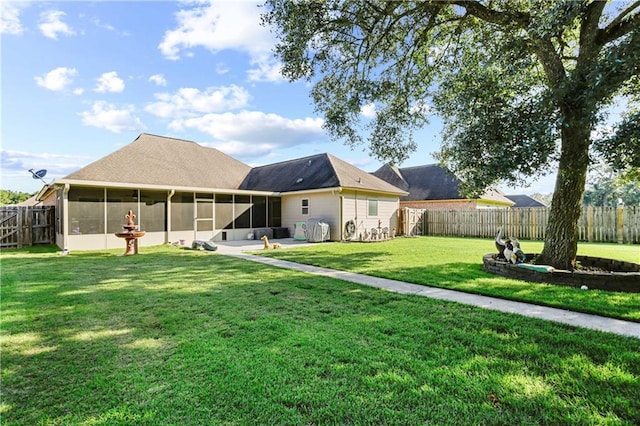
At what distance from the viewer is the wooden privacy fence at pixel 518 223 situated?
1355 cm

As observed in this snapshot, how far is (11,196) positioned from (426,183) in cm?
4630

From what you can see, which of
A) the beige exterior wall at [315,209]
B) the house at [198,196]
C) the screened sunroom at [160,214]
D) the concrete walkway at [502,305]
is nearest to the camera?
the concrete walkway at [502,305]

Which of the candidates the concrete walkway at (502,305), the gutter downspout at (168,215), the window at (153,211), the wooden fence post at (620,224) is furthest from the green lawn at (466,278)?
the wooden fence post at (620,224)

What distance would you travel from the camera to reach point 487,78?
6.72 m

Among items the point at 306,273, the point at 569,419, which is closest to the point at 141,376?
the point at 569,419

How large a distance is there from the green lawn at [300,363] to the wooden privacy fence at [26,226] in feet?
38.2

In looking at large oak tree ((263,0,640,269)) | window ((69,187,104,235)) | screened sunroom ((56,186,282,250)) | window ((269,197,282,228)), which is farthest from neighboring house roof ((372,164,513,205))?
window ((69,187,104,235))

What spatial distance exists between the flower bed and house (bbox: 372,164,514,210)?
14.2 m

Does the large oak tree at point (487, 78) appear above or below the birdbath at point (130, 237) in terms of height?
above

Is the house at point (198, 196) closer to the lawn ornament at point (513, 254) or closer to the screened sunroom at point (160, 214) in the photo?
the screened sunroom at point (160, 214)

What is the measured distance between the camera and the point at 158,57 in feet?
35.6

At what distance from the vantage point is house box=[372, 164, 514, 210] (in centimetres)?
2191

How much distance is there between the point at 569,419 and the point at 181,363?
2970 mm

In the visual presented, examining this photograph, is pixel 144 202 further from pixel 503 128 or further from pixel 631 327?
pixel 631 327
